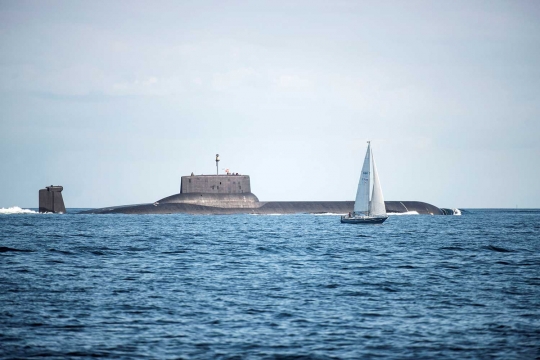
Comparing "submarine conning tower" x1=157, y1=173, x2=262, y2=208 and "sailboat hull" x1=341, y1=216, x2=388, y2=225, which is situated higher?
"submarine conning tower" x1=157, y1=173, x2=262, y2=208

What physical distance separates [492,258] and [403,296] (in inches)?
716

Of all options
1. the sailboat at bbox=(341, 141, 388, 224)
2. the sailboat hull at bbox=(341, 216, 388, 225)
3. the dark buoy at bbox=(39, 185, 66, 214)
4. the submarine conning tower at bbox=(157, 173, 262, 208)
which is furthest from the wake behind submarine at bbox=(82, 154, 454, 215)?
the sailboat at bbox=(341, 141, 388, 224)

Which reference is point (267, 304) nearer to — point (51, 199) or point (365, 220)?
point (365, 220)

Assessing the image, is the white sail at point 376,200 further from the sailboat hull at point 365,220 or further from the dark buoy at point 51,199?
the dark buoy at point 51,199

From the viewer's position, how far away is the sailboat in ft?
261

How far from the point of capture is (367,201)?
8212 centimetres

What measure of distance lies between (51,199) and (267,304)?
339 ft

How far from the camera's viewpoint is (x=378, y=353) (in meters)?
17.3

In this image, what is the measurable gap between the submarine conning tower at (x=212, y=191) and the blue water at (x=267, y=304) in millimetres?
73784

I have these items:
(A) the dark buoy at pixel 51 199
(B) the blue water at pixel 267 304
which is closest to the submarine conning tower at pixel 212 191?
(A) the dark buoy at pixel 51 199

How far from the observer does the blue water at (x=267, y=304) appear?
18.0 metres

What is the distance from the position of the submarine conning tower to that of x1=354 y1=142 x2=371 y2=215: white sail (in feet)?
133

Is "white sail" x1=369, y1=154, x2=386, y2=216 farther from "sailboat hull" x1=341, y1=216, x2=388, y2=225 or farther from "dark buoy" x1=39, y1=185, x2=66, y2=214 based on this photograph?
"dark buoy" x1=39, y1=185, x2=66, y2=214

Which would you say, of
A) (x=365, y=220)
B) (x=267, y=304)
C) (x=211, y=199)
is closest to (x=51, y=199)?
(x=211, y=199)
